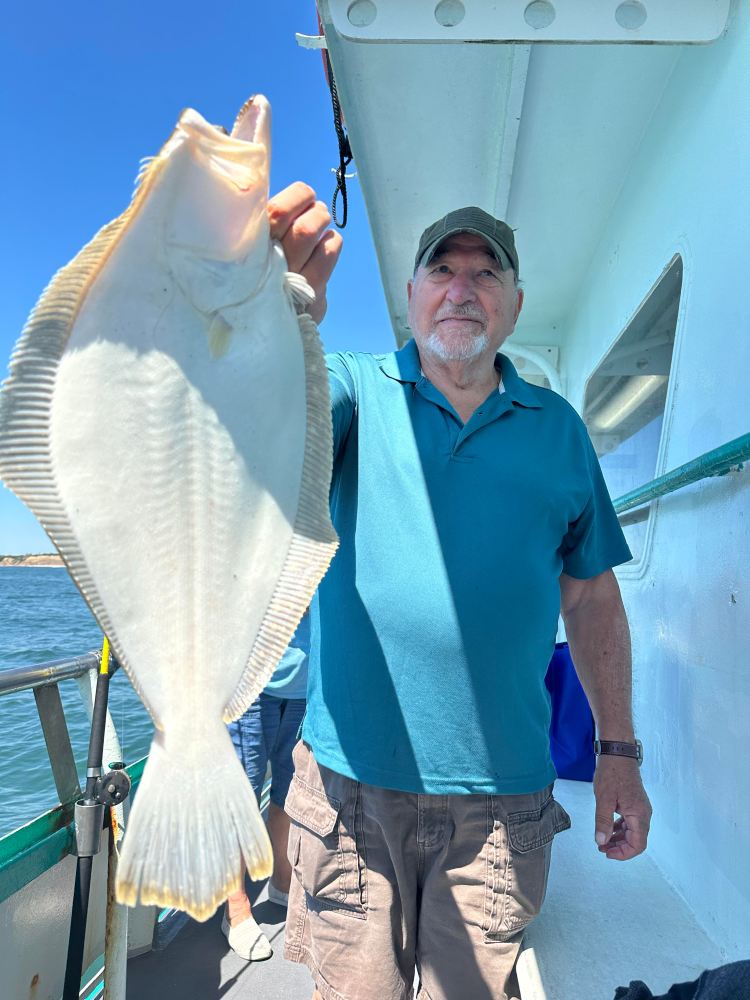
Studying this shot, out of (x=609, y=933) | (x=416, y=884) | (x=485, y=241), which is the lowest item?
(x=609, y=933)

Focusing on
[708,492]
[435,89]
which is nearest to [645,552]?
[708,492]

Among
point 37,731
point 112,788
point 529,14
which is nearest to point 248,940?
point 112,788

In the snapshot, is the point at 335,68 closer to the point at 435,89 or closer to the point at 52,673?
the point at 435,89

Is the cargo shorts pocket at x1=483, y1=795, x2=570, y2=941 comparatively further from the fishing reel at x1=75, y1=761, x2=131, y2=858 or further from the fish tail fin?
the fishing reel at x1=75, y1=761, x2=131, y2=858

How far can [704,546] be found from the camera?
2.14 m

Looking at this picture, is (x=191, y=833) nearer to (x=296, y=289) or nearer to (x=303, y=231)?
(x=296, y=289)

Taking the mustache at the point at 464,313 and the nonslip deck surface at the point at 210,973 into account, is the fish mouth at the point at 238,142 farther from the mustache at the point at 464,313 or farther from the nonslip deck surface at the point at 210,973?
the nonslip deck surface at the point at 210,973

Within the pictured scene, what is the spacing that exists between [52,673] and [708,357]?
231cm

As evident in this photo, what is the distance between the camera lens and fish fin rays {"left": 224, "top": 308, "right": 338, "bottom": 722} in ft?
3.53

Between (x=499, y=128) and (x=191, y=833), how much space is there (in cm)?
326

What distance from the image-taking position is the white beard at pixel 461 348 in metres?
1.84

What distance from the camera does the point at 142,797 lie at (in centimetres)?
95

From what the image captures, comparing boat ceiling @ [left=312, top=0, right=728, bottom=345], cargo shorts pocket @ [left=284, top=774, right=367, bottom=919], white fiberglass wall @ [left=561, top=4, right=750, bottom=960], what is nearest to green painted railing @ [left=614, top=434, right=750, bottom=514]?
white fiberglass wall @ [left=561, top=4, right=750, bottom=960]

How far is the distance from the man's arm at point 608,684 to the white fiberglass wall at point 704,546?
28cm
